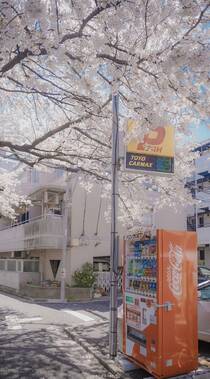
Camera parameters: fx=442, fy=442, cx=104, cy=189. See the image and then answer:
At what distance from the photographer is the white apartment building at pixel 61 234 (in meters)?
23.0

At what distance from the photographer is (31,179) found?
103ft

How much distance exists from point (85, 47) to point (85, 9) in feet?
2.09

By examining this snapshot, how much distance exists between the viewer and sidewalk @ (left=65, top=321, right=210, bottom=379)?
6988 mm

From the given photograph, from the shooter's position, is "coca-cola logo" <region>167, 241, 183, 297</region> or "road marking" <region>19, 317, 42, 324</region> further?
"road marking" <region>19, 317, 42, 324</region>

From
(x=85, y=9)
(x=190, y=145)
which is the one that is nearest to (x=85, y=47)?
(x=85, y=9)

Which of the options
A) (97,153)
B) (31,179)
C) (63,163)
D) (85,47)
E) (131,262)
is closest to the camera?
(85,47)

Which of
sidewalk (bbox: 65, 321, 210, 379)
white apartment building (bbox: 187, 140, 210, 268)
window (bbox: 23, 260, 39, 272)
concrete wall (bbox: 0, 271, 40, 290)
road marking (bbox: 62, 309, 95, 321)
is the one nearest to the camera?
sidewalk (bbox: 65, 321, 210, 379)

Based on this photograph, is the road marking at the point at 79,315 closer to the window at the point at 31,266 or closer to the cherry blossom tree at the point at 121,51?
the cherry blossom tree at the point at 121,51

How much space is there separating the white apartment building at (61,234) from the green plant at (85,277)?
373mm

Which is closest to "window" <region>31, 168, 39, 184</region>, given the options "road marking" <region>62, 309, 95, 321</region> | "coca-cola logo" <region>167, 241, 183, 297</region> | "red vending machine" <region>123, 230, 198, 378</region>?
"road marking" <region>62, 309, 95, 321</region>

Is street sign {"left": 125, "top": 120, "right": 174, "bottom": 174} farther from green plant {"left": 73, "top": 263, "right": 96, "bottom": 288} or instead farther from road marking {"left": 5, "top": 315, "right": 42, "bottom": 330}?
green plant {"left": 73, "top": 263, "right": 96, "bottom": 288}

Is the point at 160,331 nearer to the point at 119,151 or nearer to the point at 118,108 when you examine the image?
the point at 119,151

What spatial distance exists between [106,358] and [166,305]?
86.8 inches

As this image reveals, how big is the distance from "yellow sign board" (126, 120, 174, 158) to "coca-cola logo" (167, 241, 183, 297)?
2642 mm
